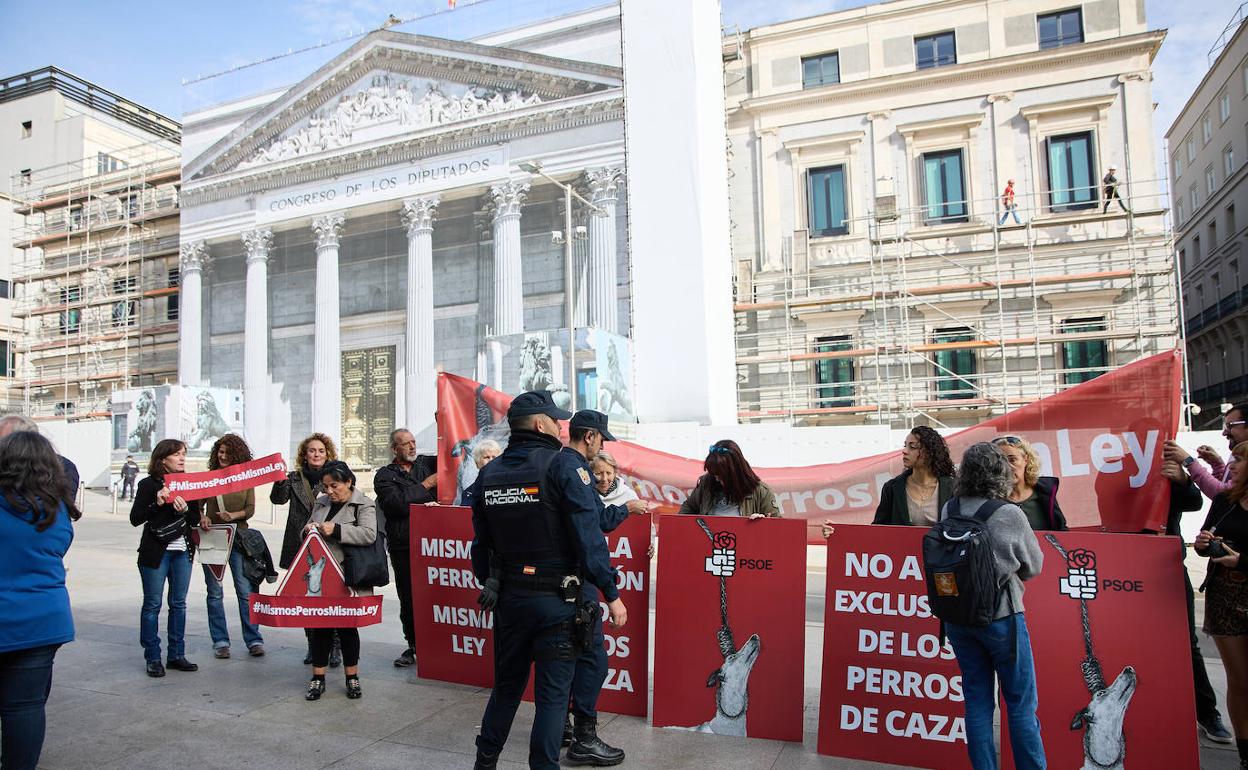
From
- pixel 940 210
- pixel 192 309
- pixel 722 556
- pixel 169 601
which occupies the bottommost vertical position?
pixel 169 601

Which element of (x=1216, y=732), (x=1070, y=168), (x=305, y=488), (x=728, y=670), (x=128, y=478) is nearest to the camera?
(x=1216, y=732)

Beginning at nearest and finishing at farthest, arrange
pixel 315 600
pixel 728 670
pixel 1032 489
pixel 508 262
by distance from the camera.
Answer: pixel 1032 489
pixel 728 670
pixel 315 600
pixel 508 262

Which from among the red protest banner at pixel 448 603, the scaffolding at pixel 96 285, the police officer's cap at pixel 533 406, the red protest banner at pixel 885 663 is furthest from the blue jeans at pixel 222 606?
the scaffolding at pixel 96 285

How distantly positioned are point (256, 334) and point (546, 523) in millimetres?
24550

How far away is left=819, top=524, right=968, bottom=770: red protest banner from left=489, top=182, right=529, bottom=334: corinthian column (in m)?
18.1

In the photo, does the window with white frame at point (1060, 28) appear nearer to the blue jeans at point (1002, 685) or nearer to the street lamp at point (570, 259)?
the street lamp at point (570, 259)

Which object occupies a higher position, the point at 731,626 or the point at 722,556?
the point at 722,556

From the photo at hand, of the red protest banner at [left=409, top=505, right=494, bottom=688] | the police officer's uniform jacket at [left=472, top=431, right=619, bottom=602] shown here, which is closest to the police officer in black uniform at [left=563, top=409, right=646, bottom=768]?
the police officer's uniform jacket at [left=472, top=431, right=619, bottom=602]

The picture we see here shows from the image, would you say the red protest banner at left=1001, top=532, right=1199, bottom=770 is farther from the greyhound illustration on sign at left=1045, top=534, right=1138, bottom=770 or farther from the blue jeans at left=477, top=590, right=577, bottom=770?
the blue jeans at left=477, top=590, right=577, bottom=770

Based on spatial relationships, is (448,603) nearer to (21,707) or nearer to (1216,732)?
(21,707)

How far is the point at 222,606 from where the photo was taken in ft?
21.9

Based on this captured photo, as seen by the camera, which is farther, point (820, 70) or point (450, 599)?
point (820, 70)

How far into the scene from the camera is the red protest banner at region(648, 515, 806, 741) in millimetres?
4742

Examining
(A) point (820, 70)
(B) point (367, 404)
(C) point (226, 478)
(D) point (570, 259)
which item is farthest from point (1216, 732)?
(A) point (820, 70)
